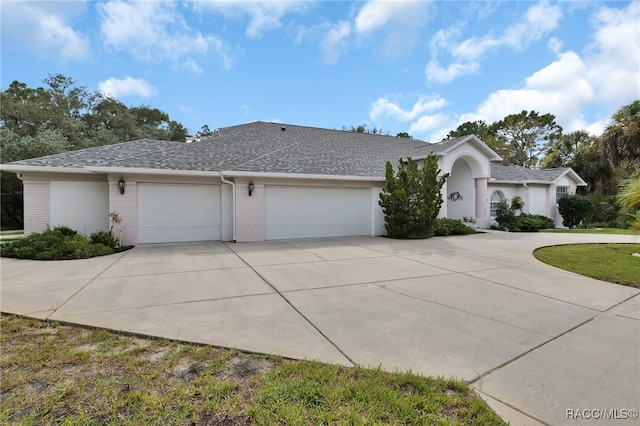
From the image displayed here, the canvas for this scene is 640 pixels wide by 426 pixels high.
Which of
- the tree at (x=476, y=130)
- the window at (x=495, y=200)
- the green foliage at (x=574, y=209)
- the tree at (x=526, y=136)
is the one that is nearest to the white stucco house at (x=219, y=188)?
the window at (x=495, y=200)

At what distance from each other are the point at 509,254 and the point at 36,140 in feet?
88.1

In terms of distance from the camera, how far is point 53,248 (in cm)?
826

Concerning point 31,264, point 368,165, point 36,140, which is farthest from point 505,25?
point 36,140

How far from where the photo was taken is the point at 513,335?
11.8 ft

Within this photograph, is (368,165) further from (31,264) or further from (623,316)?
(31,264)

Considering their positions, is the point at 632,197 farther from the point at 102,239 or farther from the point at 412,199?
the point at 102,239

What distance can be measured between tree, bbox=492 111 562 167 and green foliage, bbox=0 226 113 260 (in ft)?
122

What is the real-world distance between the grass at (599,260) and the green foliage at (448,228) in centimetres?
392

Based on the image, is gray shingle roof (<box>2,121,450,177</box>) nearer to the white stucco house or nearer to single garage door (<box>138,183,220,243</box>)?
the white stucco house

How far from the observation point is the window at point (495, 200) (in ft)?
60.5

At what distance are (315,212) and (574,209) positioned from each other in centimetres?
1691

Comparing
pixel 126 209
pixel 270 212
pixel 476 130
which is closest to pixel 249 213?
pixel 270 212

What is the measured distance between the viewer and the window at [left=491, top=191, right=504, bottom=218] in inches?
726

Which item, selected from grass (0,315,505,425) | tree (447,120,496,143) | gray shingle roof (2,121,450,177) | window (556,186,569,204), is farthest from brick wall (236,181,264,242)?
tree (447,120,496,143)
